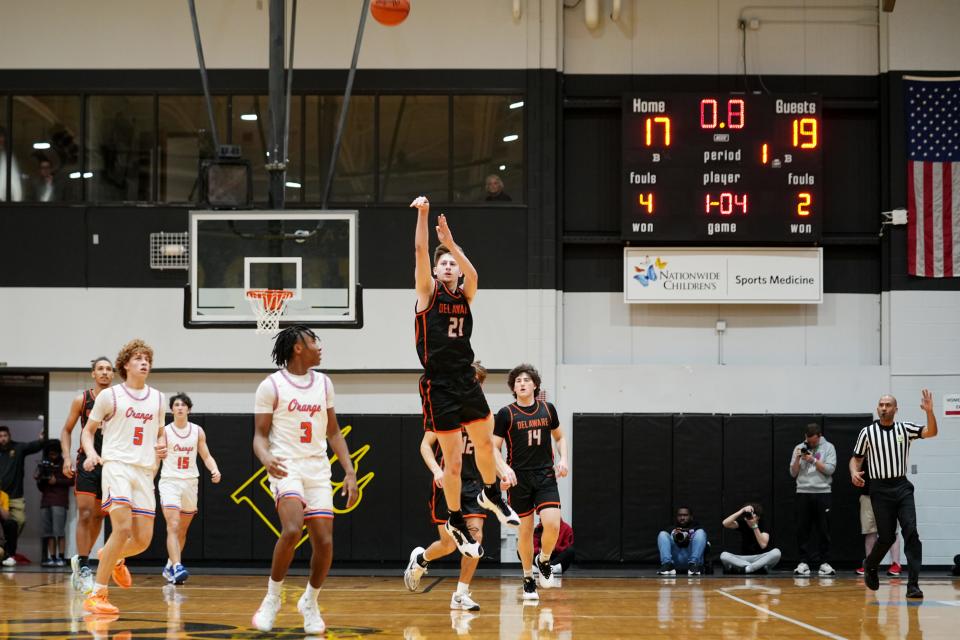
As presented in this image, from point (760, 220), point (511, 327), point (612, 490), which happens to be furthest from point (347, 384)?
point (760, 220)

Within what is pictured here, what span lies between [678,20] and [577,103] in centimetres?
195

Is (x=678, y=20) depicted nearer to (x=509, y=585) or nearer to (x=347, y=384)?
(x=347, y=384)

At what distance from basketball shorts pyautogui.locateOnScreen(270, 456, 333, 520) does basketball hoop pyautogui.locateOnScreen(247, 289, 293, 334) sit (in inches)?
261

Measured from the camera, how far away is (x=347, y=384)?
1609cm

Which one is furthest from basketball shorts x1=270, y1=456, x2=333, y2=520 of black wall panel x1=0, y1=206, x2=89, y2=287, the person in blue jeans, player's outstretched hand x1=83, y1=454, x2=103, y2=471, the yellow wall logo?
black wall panel x1=0, y1=206, x2=89, y2=287

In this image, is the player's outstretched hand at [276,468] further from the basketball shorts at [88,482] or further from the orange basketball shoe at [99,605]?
the basketball shorts at [88,482]

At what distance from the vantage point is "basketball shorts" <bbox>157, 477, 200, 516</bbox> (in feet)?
41.6

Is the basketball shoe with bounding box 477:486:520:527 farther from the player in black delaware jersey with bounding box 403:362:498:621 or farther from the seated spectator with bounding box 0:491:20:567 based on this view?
the seated spectator with bounding box 0:491:20:567

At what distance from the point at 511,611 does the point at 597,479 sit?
6672 mm

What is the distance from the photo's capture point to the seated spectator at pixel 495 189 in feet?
53.2

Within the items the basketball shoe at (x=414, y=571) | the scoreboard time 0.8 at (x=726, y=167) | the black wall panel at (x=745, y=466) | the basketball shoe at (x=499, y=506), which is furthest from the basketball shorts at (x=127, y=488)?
the black wall panel at (x=745, y=466)

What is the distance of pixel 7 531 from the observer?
15469 millimetres

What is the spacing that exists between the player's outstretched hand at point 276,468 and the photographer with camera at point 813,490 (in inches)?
387

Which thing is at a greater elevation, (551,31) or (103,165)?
(551,31)
